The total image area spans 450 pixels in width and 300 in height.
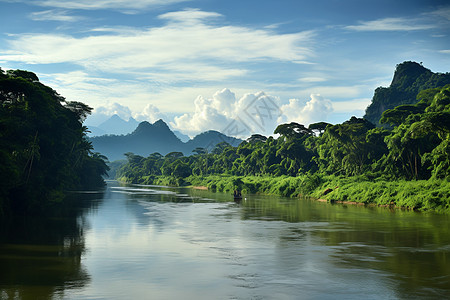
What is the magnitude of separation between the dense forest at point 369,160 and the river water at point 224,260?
51.3 feet

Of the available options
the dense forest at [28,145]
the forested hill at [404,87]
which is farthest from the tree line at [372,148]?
the forested hill at [404,87]

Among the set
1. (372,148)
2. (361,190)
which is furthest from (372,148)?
(361,190)

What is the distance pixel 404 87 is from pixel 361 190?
10337 cm

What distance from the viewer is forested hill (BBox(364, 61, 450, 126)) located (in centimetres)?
13438

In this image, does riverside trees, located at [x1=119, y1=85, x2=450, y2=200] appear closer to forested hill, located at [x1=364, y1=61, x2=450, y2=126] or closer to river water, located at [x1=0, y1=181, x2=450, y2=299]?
river water, located at [x1=0, y1=181, x2=450, y2=299]

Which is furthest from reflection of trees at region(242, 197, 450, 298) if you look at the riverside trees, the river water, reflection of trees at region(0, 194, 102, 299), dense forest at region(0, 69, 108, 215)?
dense forest at region(0, 69, 108, 215)

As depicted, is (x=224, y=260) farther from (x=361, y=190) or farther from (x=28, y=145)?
(x=361, y=190)

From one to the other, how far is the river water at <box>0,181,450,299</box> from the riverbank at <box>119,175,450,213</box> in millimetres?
10919

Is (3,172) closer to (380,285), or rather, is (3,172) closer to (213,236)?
(213,236)

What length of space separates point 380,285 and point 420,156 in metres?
41.3

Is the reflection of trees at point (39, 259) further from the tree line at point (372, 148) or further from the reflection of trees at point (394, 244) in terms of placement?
the tree line at point (372, 148)

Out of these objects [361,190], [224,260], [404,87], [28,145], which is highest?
[404,87]

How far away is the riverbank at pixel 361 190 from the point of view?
4312cm

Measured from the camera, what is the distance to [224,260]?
19016 millimetres
